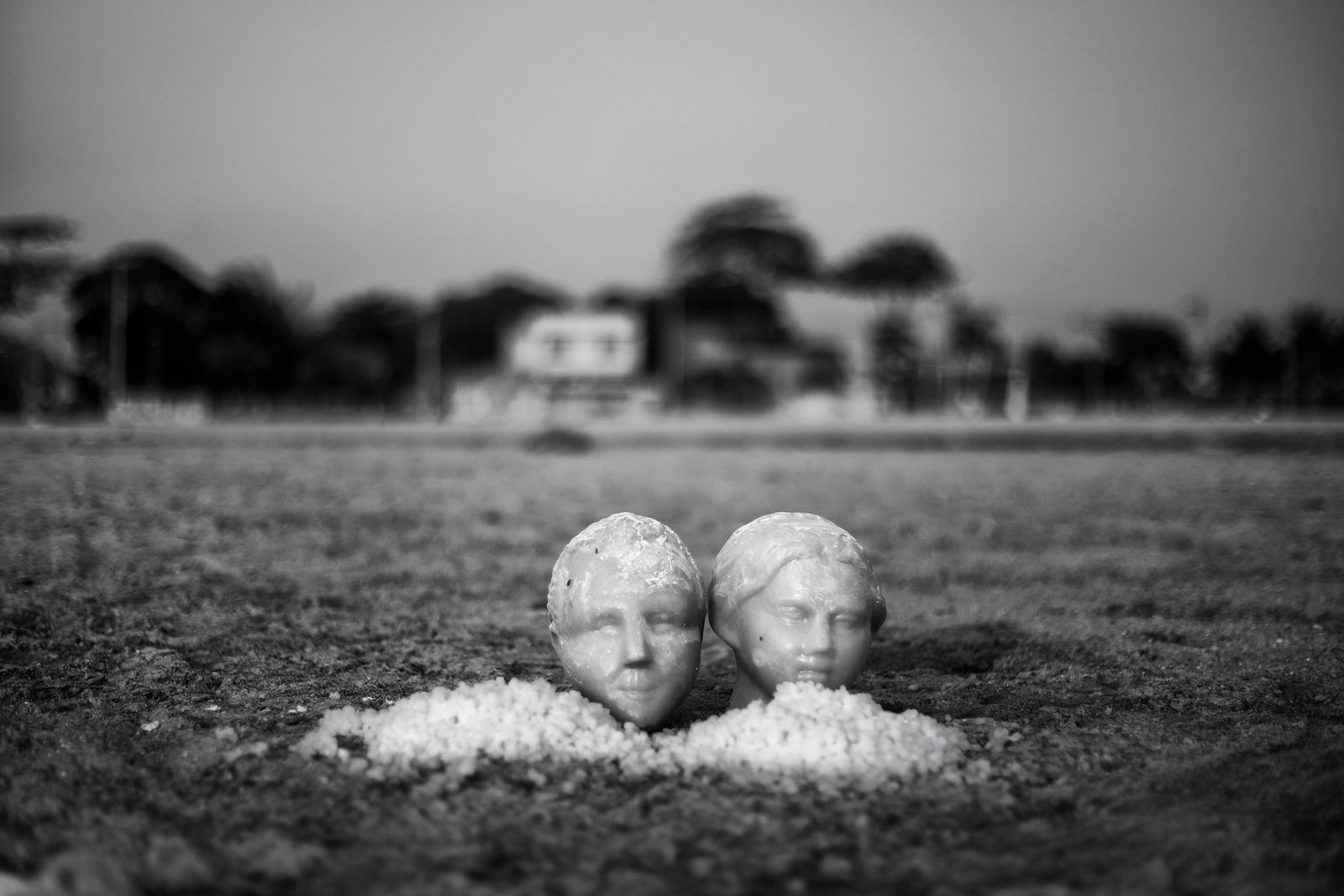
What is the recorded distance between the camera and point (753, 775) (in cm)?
308

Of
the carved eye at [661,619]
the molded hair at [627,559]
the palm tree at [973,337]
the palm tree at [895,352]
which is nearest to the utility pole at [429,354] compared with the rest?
the palm tree at [895,352]

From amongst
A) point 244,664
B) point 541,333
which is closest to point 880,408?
point 541,333

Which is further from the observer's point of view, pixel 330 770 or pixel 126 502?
pixel 126 502

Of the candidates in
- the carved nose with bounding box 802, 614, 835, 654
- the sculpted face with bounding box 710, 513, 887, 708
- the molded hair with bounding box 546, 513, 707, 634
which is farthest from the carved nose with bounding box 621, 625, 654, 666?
the carved nose with bounding box 802, 614, 835, 654

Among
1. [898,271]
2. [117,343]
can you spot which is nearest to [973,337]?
[898,271]

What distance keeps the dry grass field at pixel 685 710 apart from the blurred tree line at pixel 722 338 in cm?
3804

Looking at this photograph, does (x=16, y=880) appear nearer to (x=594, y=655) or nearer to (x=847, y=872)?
(x=594, y=655)

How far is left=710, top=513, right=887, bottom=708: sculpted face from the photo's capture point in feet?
11.0

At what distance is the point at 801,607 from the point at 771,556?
198 millimetres

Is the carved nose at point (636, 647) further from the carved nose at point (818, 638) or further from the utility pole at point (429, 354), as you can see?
the utility pole at point (429, 354)

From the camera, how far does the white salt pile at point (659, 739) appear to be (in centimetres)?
309

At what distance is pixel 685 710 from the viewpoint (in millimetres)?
3867

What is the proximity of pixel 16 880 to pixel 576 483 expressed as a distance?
805cm

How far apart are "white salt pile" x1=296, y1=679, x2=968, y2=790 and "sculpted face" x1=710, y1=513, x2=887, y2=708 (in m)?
0.10
